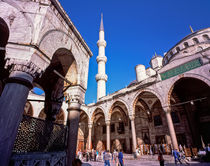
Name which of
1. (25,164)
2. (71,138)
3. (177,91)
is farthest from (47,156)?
(177,91)

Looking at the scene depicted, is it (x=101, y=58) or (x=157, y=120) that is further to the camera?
(x=101, y=58)

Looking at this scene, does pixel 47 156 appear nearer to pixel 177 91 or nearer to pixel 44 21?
pixel 44 21

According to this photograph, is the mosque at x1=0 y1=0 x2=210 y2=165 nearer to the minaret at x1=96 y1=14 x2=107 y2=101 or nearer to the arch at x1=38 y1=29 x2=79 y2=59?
the arch at x1=38 y1=29 x2=79 y2=59

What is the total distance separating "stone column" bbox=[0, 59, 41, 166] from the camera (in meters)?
2.12

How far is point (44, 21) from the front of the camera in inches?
134

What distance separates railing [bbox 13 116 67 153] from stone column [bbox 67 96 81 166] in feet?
0.60

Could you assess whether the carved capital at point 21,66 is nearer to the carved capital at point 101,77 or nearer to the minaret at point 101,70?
the minaret at point 101,70

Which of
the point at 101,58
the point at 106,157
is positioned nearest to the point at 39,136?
the point at 106,157

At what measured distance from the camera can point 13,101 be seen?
7.76 feet

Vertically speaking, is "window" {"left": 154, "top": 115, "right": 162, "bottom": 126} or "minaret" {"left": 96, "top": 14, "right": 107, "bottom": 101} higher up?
"minaret" {"left": 96, "top": 14, "right": 107, "bottom": 101}

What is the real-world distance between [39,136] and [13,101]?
1.51 metres

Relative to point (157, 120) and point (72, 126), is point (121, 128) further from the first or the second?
point (72, 126)

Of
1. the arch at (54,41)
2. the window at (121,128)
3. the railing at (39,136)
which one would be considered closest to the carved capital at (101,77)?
the window at (121,128)

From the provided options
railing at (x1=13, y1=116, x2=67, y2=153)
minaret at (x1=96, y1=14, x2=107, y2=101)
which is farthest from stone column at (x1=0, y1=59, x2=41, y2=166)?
minaret at (x1=96, y1=14, x2=107, y2=101)
